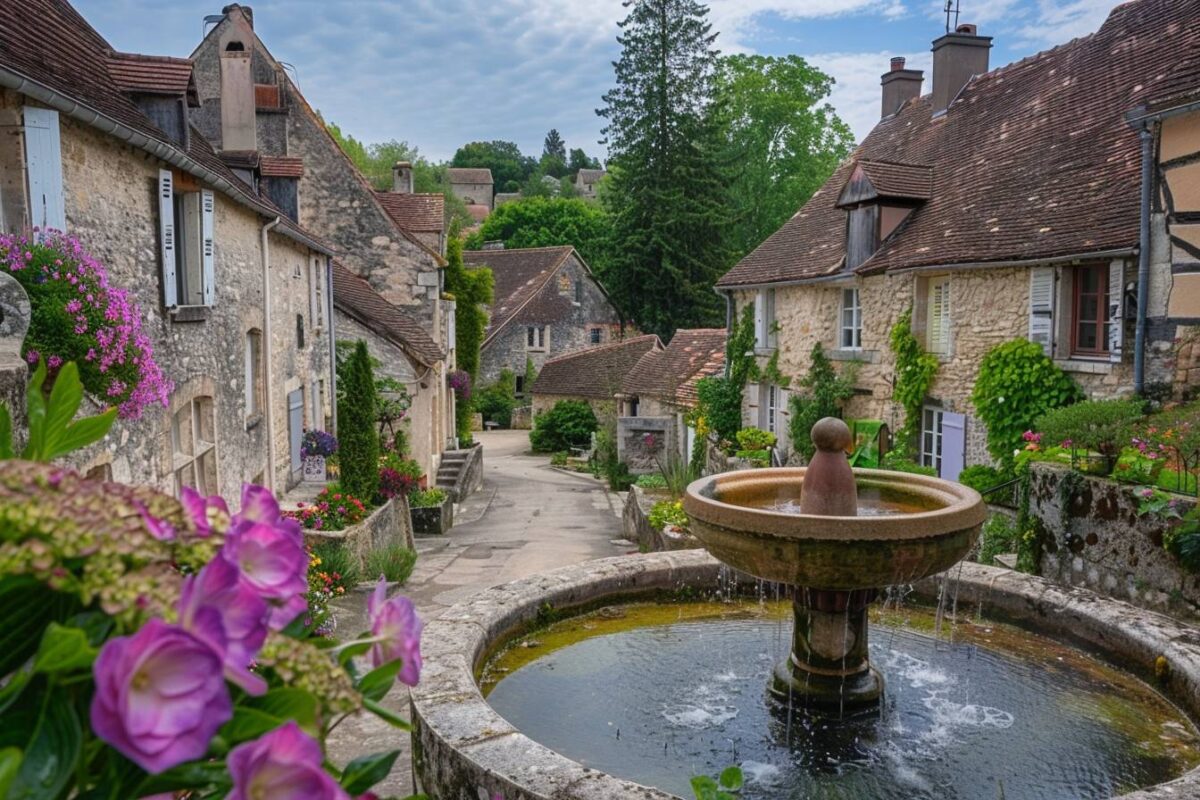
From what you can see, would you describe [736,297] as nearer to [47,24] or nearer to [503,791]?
[47,24]

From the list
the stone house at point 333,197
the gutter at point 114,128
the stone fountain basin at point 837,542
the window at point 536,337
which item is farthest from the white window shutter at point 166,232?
the window at point 536,337

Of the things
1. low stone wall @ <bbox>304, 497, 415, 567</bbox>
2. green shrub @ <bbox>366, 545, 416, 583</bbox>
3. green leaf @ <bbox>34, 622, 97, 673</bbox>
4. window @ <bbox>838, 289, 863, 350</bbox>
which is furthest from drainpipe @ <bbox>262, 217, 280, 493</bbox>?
green leaf @ <bbox>34, 622, 97, 673</bbox>

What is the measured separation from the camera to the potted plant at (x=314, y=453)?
52.5ft

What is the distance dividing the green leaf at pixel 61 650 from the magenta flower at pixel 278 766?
0.18m

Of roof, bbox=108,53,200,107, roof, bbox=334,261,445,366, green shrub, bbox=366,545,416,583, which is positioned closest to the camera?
roof, bbox=108,53,200,107

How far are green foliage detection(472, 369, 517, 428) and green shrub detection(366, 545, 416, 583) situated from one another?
31.0m

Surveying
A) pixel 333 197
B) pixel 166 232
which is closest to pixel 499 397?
pixel 333 197

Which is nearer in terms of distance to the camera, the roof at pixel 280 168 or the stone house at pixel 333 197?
the roof at pixel 280 168

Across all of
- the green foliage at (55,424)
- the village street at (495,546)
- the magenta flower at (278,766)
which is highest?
the green foliage at (55,424)

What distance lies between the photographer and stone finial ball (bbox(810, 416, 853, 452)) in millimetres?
5656

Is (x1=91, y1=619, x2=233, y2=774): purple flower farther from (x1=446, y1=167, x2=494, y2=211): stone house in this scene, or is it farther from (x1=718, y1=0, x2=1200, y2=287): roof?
(x1=446, y1=167, x2=494, y2=211): stone house

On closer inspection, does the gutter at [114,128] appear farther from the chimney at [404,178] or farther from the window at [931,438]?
the chimney at [404,178]

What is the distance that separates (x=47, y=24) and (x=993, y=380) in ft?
42.4

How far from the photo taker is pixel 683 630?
7.55m
